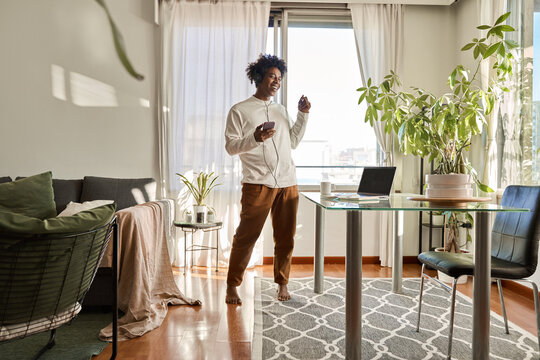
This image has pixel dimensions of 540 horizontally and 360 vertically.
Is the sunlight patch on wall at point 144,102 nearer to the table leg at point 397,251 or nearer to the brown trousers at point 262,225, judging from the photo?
the brown trousers at point 262,225

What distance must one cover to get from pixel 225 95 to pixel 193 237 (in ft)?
4.48

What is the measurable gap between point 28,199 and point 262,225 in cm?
135

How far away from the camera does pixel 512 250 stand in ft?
6.88

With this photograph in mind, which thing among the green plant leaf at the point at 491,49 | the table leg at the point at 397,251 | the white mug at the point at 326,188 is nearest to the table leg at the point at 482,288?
the white mug at the point at 326,188

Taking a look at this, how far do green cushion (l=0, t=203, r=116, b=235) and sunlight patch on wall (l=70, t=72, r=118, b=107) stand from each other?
274 centimetres

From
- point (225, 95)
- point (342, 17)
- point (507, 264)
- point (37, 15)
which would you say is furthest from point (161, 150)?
point (507, 264)

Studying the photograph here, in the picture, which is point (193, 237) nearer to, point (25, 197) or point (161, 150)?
point (161, 150)

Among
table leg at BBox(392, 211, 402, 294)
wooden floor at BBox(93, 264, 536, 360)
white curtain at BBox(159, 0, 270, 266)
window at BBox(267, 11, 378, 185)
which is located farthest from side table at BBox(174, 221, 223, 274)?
table leg at BBox(392, 211, 402, 294)

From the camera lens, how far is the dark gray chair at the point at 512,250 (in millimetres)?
1973

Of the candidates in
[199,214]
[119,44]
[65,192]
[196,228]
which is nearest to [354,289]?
[196,228]

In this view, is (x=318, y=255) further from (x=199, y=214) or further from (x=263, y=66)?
(x=263, y=66)

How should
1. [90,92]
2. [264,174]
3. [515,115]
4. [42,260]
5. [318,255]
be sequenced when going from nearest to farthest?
[42,260], [264,174], [318,255], [515,115], [90,92]

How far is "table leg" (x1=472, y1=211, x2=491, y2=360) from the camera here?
1.79 m

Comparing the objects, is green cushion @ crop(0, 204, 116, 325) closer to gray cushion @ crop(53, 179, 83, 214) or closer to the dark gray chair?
the dark gray chair
